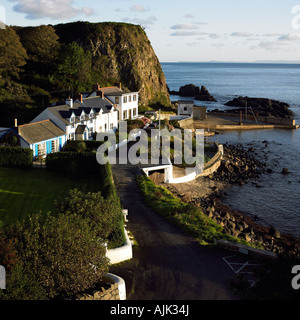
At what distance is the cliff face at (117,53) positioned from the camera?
103 metres

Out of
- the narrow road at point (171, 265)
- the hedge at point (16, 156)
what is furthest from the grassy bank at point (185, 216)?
the hedge at point (16, 156)

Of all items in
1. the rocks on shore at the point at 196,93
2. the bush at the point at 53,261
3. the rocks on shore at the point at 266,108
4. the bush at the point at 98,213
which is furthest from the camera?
the rocks on shore at the point at 196,93

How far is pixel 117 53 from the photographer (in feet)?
349

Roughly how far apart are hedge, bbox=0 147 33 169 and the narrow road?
1519cm

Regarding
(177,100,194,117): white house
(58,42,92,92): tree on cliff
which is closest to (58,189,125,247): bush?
(58,42,92,92): tree on cliff

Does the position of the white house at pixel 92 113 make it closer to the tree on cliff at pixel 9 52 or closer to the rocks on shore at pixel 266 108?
the tree on cliff at pixel 9 52

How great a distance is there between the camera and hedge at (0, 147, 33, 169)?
37.9m

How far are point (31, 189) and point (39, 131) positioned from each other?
1153 centimetres

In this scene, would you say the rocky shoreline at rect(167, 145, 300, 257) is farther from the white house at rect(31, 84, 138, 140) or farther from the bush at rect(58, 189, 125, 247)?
the white house at rect(31, 84, 138, 140)

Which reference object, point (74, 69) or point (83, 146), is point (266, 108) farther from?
point (83, 146)

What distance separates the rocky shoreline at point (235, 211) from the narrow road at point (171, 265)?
4.15m

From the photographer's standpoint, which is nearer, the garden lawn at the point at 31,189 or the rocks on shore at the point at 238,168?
the garden lawn at the point at 31,189

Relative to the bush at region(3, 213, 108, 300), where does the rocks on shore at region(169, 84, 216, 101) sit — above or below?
above

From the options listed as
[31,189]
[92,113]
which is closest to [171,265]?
[31,189]
